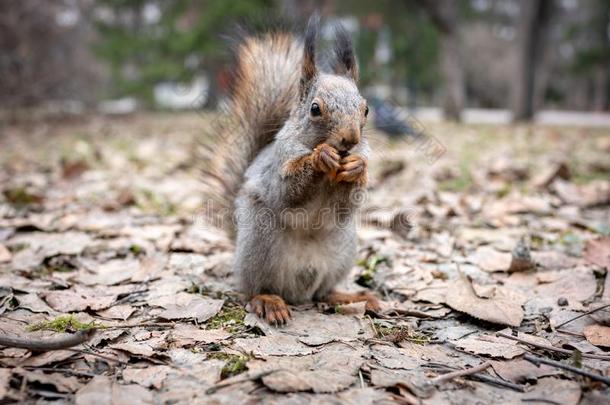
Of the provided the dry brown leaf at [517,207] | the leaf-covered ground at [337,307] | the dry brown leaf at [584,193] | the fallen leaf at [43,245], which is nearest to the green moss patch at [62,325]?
the leaf-covered ground at [337,307]

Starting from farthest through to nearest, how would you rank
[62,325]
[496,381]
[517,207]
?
1. [517,207]
2. [62,325]
3. [496,381]

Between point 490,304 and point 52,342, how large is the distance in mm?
1289

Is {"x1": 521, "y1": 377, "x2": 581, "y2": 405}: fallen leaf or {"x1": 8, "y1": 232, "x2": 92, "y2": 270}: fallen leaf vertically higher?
{"x1": 8, "y1": 232, "x2": 92, "y2": 270}: fallen leaf

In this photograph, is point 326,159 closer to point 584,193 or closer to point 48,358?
point 48,358

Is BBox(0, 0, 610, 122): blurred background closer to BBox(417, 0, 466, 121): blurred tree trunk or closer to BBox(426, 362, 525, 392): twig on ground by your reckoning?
BBox(417, 0, 466, 121): blurred tree trunk

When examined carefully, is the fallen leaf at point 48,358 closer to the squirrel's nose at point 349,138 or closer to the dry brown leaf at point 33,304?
the dry brown leaf at point 33,304

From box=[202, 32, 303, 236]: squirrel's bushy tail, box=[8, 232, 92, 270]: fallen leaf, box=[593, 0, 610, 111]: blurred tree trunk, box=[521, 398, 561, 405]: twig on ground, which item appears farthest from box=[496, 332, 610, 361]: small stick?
box=[593, 0, 610, 111]: blurred tree trunk

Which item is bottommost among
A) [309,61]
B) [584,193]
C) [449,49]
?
[584,193]

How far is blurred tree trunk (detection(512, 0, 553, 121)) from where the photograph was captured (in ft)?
27.4

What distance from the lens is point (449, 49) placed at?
8641 millimetres

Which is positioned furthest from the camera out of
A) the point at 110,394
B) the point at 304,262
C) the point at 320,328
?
the point at 304,262

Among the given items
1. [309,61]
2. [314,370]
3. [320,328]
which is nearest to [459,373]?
[314,370]

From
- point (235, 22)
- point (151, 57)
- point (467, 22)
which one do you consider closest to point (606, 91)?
point (467, 22)

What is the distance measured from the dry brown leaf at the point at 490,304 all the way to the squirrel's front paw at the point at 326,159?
2.04 feet
